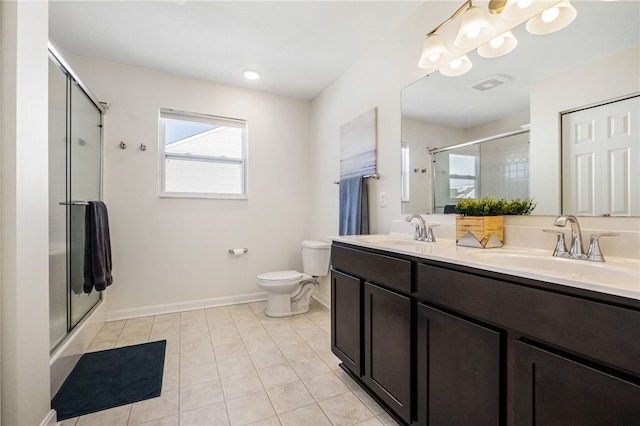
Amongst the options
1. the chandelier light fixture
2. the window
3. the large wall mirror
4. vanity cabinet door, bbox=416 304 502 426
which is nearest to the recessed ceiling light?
the window

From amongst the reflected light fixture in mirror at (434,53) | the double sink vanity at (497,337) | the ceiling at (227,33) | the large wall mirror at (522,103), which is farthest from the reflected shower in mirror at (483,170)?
the ceiling at (227,33)

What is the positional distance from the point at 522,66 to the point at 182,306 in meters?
3.34

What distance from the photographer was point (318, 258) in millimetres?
2957

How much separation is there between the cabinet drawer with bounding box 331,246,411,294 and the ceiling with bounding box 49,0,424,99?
1.65 meters

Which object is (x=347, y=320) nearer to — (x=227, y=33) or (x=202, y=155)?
(x=227, y=33)

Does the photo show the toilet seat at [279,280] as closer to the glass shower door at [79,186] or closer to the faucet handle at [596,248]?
the glass shower door at [79,186]

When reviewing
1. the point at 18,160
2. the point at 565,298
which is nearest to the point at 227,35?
the point at 18,160

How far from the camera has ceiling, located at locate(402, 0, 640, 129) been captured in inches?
44.3

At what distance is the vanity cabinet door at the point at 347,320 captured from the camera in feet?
5.21

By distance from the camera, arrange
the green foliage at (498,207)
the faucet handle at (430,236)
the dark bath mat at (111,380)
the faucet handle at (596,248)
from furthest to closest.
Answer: the faucet handle at (430,236), the dark bath mat at (111,380), the green foliage at (498,207), the faucet handle at (596,248)

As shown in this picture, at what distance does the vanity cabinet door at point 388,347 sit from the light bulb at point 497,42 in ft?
4.53

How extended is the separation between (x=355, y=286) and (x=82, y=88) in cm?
245

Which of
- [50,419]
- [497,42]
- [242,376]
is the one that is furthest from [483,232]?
[50,419]

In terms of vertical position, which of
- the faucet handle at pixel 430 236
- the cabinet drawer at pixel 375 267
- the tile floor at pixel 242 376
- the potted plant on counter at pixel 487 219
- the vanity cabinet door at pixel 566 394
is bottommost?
the tile floor at pixel 242 376
